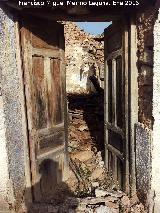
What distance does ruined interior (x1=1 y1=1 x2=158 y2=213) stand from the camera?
3.93 metres

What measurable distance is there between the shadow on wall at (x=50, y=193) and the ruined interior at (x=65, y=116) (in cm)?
2

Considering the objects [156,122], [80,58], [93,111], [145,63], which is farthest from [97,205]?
[80,58]

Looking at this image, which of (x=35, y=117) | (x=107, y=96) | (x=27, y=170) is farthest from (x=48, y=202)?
(x=107, y=96)

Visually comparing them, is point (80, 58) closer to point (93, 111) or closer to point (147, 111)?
point (93, 111)

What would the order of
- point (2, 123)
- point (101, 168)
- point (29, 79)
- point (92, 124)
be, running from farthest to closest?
point (92, 124), point (101, 168), point (29, 79), point (2, 123)

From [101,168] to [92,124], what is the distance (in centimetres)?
264

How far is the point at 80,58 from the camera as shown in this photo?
14.2 metres

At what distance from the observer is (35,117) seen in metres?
4.39

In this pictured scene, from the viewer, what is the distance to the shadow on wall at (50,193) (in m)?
4.32

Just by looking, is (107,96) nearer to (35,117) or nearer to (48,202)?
(35,117)

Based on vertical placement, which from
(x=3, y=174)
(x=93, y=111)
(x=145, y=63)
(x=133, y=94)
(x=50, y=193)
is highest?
(x=145, y=63)

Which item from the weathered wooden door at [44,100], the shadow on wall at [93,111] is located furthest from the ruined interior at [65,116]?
the shadow on wall at [93,111]

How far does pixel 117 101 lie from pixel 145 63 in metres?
1.11

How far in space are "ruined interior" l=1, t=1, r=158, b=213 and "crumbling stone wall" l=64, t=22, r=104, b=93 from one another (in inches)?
351
